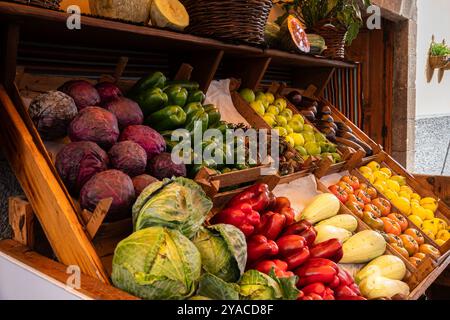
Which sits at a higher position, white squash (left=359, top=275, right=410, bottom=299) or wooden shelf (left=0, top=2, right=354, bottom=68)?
wooden shelf (left=0, top=2, right=354, bottom=68)

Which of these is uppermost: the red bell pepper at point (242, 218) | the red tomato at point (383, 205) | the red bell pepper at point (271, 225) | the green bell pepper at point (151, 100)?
the green bell pepper at point (151, 100)

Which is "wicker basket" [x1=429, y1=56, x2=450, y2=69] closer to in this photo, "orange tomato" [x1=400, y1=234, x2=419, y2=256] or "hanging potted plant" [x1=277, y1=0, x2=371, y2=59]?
"hanging potted plant" [x1=277, y1=0, x2=371, y2=59]

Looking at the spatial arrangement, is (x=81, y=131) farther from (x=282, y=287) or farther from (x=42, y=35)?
(x=282, y=287)

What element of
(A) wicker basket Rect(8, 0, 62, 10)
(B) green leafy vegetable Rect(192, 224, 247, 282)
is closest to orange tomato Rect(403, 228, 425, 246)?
(B) green leafy vegetable Rect(192, 224, 247, 282)

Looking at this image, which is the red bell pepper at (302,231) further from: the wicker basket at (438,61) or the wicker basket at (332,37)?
the wicker basket at (438,61)

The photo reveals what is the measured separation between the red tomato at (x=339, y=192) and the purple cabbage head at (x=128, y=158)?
134cm

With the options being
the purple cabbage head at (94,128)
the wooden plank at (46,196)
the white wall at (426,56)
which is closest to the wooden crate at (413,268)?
the purple cabbage head at (94,128)

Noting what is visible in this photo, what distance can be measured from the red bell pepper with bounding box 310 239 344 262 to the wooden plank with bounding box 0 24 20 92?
1340 millimetres

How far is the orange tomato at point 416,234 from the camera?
2.58 metres

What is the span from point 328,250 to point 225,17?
1202 mm

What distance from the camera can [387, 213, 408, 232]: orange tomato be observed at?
8.70 feet

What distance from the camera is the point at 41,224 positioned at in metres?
1.39
